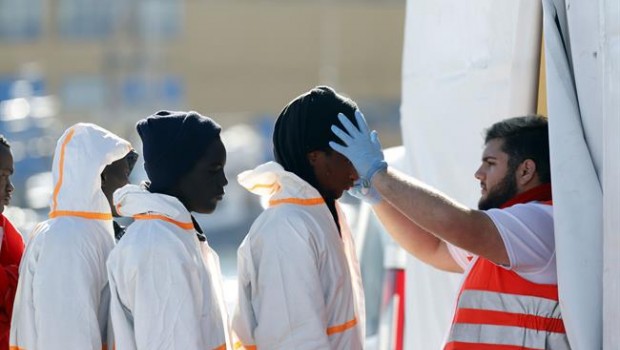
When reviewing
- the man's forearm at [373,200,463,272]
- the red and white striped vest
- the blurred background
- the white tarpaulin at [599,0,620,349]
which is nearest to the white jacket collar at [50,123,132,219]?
the man's forearm at [373,200,463,272]

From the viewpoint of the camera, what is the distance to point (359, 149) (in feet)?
11.9

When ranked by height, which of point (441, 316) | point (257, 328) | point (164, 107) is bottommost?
point (164, 107)

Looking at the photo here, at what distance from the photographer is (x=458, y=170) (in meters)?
4.85

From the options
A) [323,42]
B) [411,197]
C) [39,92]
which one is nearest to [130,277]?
[411,197]

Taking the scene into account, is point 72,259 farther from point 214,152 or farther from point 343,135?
point 343,135

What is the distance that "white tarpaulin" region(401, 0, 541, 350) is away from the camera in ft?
14.2

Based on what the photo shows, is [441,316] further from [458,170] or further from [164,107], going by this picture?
[164,107]

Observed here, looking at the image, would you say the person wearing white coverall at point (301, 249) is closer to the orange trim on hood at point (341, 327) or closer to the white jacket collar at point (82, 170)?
the orange trim on hood at point (341, 327)

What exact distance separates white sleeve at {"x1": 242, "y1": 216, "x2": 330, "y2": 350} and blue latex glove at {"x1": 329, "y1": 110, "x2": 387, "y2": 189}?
0.25m

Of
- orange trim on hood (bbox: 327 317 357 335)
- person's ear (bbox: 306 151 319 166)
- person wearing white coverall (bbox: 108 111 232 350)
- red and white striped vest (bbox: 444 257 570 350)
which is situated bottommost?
orange trim on hood (bbox: 327 317 357 335)

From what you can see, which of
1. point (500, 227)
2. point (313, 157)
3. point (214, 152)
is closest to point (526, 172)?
point (500, 227)

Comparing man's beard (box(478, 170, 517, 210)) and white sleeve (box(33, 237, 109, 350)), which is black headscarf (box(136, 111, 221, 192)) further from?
man's beard (box(478, 170, 517, 210))

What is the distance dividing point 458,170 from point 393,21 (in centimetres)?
3041

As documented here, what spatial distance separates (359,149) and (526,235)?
1.87 feet
